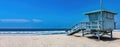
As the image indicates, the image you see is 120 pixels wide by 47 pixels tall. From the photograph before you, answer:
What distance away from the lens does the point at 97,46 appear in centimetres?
1492

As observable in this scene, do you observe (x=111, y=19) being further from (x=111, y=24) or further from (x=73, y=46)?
(x=73, y=46)

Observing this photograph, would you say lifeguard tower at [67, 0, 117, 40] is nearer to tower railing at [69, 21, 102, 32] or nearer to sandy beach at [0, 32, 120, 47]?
tower railing at [69, 21, 102, 32]

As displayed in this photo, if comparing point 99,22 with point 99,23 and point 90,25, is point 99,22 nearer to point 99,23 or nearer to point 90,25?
point 99,23

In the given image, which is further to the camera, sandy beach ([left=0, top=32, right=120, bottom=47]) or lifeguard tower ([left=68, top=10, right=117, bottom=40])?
lifeguard tower ([left=68, top=10, right=117, bottom=40])

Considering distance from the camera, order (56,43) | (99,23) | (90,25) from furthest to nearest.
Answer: (90,25) < (99,23) < (56,43)

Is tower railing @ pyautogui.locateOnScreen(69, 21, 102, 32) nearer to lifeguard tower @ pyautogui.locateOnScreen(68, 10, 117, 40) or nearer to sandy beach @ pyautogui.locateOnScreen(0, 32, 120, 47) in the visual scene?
lifeguard tower @ pyautogui.locateOnScreen(68, 10, 117, 40)

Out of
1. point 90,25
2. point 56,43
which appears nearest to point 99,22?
point 90,25

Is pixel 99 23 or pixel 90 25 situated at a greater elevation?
pixel 99 23

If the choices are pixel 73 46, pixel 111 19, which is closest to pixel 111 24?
pixel 111 19

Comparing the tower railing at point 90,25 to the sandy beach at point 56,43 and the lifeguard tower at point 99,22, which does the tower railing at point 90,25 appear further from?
the sandy beach at point 56,43

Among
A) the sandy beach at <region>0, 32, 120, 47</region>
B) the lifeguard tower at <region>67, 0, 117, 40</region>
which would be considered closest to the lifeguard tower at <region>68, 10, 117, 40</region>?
the lifeguard tower at <region>67, 0, 117, 40</region>

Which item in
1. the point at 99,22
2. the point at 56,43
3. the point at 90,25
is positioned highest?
the point at 99,22

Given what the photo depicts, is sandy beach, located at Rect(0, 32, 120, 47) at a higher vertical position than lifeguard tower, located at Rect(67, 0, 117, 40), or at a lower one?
lower

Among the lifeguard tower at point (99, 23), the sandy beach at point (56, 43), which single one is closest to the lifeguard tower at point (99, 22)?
the lifeguard tower at point (99, 23)
